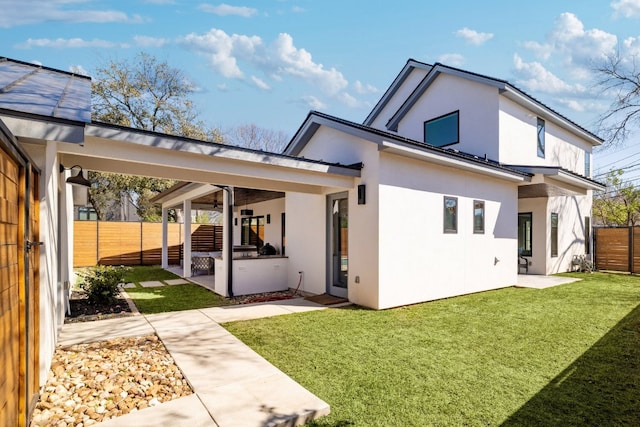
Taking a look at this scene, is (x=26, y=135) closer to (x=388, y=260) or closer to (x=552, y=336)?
Result: (x=388, y=260)

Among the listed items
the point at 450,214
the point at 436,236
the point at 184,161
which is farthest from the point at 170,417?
the point at 450,214

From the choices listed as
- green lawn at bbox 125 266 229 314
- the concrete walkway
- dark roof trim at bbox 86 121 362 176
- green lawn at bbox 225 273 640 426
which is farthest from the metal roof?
green lawn at bbox 125 266 229 314

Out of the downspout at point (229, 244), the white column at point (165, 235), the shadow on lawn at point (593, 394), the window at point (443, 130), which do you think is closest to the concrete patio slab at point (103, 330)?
the downspout at point (229, 244)

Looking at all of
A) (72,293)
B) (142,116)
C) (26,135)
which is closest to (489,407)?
(26,135)

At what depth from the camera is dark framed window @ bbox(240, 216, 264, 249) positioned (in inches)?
609

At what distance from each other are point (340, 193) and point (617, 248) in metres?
14.5

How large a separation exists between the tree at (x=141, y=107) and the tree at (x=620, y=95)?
920 inches

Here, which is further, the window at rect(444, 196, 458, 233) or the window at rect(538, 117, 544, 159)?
the window at rect(538, 117, 544, 159)

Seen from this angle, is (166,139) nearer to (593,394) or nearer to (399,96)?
(593,394)

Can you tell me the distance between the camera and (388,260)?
769 centimetres

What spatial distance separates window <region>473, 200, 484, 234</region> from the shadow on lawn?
5.09m

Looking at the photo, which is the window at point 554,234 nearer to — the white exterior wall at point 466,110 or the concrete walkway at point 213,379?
the white exterior wall at point 466,110

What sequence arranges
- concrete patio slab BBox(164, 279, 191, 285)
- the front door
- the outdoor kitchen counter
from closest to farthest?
the front door → the outdoor kitchen counter → concrete patio slab BBox(164, 279, 191, 285)

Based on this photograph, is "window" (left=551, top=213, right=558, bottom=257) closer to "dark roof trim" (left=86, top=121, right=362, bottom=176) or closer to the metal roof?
"dark roof trim" (left=86, top=121, right=362, bottom=176)
